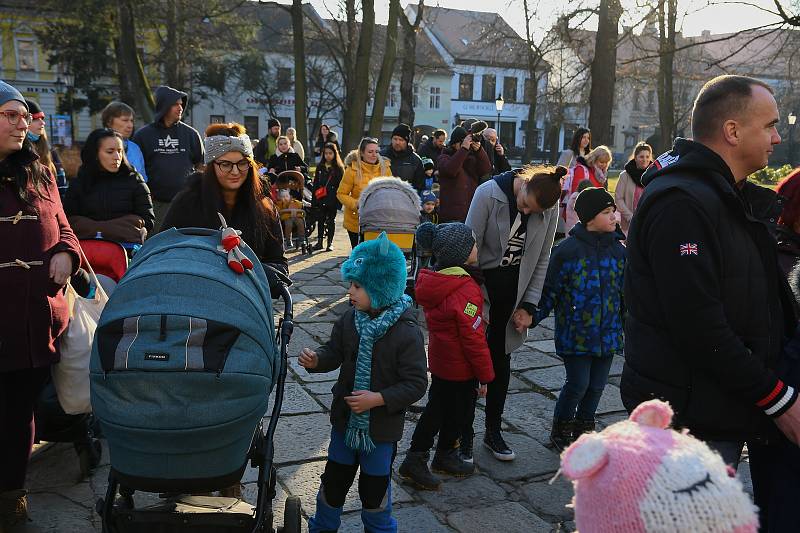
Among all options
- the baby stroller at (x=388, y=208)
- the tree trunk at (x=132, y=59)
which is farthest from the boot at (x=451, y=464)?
the tree trunk at (x=132, y=59)

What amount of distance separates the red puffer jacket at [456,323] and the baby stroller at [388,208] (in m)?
3.35

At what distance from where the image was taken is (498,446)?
14.5 ft

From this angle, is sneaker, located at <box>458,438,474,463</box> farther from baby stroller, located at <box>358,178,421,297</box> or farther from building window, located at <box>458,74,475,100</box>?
building window, located at <box>458,74,475,100</box>

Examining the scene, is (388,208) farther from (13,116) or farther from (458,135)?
(13,116)

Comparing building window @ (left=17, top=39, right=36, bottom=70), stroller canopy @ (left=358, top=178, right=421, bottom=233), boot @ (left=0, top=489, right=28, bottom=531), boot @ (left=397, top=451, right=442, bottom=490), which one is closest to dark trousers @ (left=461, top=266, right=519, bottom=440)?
boot @ (left=397, top=451, right=442, bottom=490)

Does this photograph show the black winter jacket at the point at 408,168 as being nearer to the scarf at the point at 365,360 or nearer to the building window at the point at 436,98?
the scarf at the point at 365,360

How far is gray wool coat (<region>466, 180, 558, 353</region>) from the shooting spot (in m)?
4.32

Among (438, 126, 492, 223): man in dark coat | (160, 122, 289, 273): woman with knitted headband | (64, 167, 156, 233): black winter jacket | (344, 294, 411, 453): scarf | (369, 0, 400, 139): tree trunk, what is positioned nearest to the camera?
(344, 294, 411, 453): scarf

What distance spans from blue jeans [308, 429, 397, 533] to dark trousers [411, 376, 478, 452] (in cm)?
79

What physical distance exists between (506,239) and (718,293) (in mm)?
2019

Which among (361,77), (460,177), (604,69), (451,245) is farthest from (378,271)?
(361,77)

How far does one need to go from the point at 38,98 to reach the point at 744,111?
185ft

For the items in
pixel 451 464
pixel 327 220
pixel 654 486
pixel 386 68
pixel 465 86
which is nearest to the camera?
pixel 654 486

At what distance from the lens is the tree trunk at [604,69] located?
1622cm
